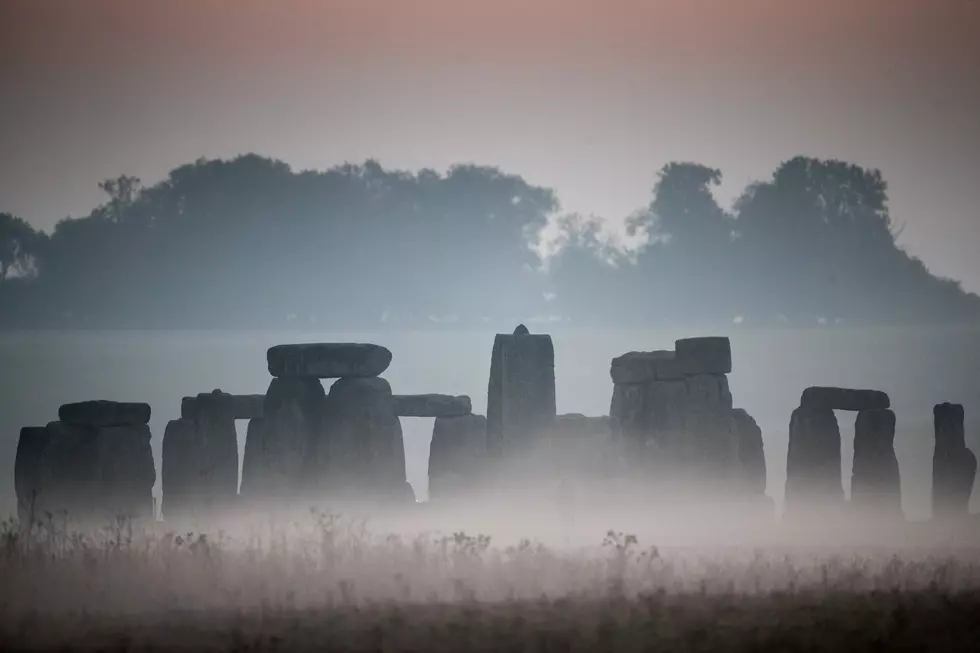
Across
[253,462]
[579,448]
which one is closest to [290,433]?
[253,462]

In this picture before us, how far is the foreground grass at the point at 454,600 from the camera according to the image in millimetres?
15406

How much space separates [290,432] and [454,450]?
409 centimetres

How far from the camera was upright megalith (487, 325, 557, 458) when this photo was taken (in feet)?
84.3

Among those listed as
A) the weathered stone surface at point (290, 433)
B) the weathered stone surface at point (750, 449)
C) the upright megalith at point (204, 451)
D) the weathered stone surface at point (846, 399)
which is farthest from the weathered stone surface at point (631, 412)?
the upright megalith at point (204, 451)

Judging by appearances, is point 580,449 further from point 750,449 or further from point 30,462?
point 30,462

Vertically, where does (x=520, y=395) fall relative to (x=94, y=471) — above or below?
above

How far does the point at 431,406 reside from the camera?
31.4 meters

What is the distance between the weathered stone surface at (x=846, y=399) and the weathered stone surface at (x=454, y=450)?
626cm

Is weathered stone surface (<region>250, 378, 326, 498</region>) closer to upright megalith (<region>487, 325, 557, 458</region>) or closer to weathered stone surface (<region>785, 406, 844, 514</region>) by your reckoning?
upright megalith (<region>487, 325, 557, 458</region>)

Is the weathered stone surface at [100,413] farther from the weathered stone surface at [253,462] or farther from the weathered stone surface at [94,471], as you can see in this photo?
the weathered stone surface at [253,462]

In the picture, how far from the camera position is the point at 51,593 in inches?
663

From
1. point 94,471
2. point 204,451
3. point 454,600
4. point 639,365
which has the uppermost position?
point 639,365

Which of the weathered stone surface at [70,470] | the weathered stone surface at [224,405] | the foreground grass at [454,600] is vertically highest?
the weathered stone surface at [224,405]

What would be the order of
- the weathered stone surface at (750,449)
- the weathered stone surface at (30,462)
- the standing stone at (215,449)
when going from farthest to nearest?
the weathered stone surface at (750,449) → the standing stone at (215,449) → the weathered stone surface at (30,462)
